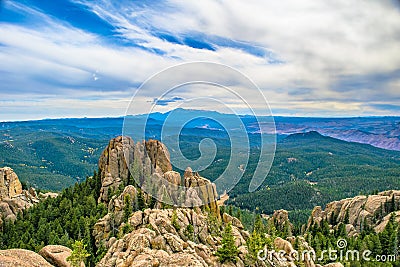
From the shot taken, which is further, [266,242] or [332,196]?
[332,196]

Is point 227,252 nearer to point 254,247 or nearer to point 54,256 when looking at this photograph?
point 254,247

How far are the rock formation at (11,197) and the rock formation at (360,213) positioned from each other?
58.0 metres

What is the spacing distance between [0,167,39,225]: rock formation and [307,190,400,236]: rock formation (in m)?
58.0

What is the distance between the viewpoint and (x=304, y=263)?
31.2 metres

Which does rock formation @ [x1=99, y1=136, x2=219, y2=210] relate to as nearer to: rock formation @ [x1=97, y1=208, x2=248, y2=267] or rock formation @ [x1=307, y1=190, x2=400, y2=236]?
rock formation @ [x1=97, y1=208, x2=248, y2=267]

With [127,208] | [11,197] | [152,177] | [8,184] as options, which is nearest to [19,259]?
[127,208]

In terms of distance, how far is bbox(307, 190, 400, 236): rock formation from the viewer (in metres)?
63.2

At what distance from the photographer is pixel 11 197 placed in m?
65.8

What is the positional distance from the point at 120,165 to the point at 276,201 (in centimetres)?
11285

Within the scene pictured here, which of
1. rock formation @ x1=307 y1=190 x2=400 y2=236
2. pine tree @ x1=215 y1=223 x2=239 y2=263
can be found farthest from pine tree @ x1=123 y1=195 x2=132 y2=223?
rock formation @ x1=307 y1=190 x2=400 y2=236

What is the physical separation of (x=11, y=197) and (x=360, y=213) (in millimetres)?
72923

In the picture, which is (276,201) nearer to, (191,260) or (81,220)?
(81,220)

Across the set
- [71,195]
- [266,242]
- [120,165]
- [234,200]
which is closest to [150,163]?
[120,165]

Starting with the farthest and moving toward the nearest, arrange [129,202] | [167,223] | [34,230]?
[34,230] < [129,202] < [167,223]
